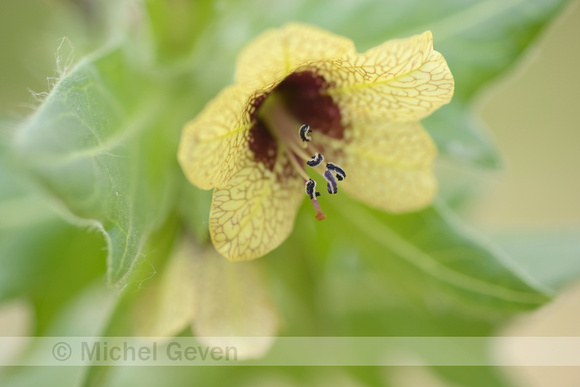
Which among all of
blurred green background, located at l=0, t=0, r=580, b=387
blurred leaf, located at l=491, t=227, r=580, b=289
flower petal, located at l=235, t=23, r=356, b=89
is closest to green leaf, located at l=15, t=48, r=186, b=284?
blurred green background, located at l=0, t=0, r=580, b=387

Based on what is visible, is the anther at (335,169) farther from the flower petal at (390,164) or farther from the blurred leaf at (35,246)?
the blurred leaf at (35,246)

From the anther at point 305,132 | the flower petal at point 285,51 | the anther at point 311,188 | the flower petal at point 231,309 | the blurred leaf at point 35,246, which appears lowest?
the flower petal at point 231,309

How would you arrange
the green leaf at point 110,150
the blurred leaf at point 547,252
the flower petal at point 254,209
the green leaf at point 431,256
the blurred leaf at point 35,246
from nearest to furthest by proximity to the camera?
the green leaf at point 110,150, the flower petal at point 254,209, the green leaf at point 431,256, the blurred leaf at point 35,246, the blurred leaf at point 547,252

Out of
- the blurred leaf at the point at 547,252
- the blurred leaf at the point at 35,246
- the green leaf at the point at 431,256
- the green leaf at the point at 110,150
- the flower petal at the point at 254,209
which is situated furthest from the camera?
the blurred leaf at the point at 547,252

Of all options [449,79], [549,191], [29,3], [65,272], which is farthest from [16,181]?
[549,191]

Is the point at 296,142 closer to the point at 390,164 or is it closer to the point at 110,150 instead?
the point at 390,164

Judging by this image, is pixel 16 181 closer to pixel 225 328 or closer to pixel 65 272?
pixel 65 272

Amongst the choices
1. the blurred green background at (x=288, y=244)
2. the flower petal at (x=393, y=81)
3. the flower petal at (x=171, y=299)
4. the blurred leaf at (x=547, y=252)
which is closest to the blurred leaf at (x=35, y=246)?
the blurred green background at (x=288, y=244)
